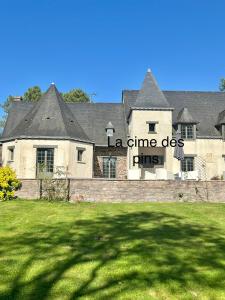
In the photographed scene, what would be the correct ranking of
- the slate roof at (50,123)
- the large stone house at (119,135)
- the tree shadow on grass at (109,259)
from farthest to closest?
the slate roof at (50,123) < the large stone house at (119,135) < the tree shadow on grass at (109,259)

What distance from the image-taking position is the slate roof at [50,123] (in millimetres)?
26203

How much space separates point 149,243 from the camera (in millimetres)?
8969

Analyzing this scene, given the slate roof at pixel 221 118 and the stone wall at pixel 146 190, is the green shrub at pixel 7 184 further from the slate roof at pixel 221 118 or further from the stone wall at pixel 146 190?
the slate roof at pixel 221 118

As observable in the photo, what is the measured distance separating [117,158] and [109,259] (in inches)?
896

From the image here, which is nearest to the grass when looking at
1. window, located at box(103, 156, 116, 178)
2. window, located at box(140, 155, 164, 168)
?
window, located at box(140, 155, 164, 168)

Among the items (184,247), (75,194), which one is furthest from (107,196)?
(184,247)

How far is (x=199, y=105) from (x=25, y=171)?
58.3ft

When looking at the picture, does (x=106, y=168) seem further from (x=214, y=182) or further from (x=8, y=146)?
(x=214, y=182)

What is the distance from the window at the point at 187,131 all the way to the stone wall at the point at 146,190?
11.2 meters

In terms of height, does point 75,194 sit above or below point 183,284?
above

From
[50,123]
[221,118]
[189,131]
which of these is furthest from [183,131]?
[50,123]

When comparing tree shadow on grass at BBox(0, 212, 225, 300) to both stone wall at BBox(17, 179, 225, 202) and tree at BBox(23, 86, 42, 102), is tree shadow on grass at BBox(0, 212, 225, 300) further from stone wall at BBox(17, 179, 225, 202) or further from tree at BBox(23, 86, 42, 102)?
tree at BBox(23, 86, 42, 102)

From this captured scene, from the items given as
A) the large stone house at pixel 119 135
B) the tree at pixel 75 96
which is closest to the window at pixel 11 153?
the large stone house at pixel 119 135

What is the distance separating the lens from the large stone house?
25.9 metres
